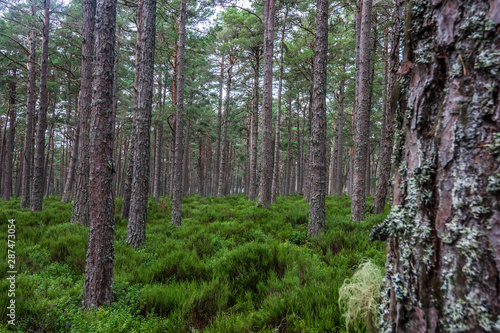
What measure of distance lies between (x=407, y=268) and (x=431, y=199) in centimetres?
32

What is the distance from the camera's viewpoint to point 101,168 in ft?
11.5

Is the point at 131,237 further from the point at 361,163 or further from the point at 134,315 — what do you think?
the point at 361,163

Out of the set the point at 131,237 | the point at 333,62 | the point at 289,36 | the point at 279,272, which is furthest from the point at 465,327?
the point at 289,36

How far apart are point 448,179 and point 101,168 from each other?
383 centimetres

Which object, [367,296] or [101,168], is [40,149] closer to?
[101,168]

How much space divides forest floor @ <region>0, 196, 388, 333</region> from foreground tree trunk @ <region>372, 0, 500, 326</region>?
1.77 m

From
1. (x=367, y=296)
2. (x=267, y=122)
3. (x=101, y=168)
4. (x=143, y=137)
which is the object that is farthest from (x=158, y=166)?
(x=367, y=296)

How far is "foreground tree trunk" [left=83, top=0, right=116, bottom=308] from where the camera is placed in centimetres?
348

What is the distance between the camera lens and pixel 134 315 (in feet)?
10.2

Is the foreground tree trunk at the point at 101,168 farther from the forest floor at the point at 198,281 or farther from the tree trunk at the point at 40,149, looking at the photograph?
the tree trunk at the point at 40,149

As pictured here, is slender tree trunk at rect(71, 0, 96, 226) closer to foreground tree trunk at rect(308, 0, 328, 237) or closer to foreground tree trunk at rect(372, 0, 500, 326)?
foreground tree trunk at rect(308, 0, 328, 237)

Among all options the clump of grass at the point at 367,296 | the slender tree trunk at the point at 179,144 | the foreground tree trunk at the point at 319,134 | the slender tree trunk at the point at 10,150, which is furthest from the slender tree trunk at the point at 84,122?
the slender tree trunk at the point at 10,150

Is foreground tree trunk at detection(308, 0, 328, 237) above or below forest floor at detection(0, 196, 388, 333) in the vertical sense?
above

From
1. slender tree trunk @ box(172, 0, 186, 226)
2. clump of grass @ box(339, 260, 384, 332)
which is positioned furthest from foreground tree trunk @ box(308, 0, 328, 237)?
slender tree trunk @ box(172, 0, 186, 226)
